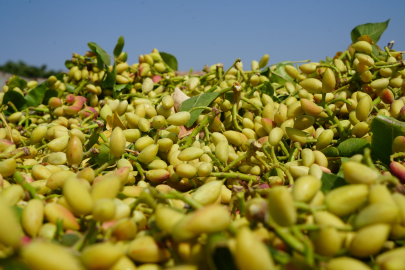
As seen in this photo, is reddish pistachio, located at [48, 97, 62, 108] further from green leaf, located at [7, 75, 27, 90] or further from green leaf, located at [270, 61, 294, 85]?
green leaf, located at [270, 61, 294, 85]

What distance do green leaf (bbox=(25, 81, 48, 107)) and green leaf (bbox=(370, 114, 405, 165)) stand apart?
6.36 feet

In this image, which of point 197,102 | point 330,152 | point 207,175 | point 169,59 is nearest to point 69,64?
point 169,59

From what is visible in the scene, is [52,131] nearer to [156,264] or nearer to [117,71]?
[117,71]

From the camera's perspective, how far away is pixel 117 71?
→ 182cm

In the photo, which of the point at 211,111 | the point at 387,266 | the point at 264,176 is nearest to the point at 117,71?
the point at 211,111

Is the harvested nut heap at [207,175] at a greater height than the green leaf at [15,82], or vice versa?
the green leaf at [15,82]

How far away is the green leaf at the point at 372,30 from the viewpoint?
1.69 m

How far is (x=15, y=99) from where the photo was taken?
5.99 feet

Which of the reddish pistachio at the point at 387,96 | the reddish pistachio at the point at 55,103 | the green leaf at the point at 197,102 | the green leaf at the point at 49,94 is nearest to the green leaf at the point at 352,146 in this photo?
the reddish pistachio at the point at 387,96

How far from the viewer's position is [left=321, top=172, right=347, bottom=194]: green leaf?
72 centimetres

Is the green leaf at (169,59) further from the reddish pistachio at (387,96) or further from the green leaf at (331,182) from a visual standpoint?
the green leaf at (331,182)

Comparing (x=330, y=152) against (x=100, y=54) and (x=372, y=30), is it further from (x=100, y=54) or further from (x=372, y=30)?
(x=100, y=54)

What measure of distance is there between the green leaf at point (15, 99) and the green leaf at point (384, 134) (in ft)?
6.54

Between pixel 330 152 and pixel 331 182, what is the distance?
13.4 inches
